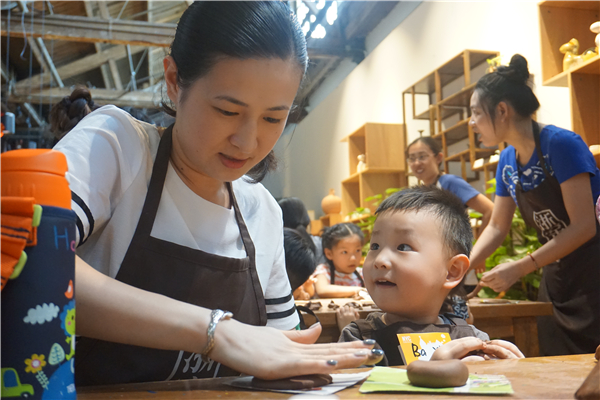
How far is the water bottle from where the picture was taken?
46 cm

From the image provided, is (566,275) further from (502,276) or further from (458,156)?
(458,156)

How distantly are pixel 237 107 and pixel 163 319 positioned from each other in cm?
42

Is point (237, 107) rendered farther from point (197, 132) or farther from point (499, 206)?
point (499, 206)

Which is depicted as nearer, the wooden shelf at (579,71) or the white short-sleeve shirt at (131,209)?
the white short-sleeve shirt at (131,209)

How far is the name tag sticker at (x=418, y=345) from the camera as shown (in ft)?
3.74

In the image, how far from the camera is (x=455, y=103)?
5066 mm

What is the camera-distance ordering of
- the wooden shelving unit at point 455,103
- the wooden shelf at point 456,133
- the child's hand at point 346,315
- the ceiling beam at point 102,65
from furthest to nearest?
the ceiling beam at point 102,65
the wooden shelf at point 456,133
the wooden shelving unit at point 455,103
the child's hand at point 346,315

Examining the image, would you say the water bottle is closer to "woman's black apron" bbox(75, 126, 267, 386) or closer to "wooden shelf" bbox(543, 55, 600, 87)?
"woman's black apron" bbox(75, 126, 267, 386)

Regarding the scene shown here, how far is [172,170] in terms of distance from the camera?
1.04 metres

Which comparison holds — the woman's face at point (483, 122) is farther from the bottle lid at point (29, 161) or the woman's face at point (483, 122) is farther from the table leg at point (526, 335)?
the bottle lid at point (29, 161)

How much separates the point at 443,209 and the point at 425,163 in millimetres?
2590

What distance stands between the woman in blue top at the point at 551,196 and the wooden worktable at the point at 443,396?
→ 159cm

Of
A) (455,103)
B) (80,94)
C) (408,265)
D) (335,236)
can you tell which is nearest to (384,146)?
(455,103)

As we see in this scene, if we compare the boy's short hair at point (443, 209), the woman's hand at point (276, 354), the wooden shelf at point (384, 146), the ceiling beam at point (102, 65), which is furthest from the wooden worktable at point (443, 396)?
the ceiling beam at point (102, 65)
